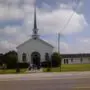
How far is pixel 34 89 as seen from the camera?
20.2m

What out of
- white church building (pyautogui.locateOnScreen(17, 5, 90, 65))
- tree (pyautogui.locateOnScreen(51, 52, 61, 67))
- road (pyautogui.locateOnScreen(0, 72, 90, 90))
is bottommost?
road (pyautogui.locateOnScreen(0, 72, 90, 90))

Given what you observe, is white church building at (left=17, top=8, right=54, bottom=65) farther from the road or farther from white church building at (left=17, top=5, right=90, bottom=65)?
the road

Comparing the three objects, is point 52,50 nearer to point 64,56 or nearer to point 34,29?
point 34,29

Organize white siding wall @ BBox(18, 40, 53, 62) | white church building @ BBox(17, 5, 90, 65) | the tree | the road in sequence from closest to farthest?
the road → the tree → white church building @ BBox(17, 5, 90, 65) → white siding wall @ BBox(18, 40, 53, 62)

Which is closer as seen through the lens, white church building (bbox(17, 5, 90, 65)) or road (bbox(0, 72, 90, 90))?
road (bbox(0, 72, 90, 90))

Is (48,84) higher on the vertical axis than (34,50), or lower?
lower

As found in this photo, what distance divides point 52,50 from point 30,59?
16.3ft

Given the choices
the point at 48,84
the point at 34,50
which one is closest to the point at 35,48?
the point at 34,50

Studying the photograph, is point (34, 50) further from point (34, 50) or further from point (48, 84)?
point (48, 84)

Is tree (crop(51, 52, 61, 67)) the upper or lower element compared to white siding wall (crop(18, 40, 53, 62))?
lower

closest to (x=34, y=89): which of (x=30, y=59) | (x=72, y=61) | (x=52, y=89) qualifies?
(x=52, y=89)

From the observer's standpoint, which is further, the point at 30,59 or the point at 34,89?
the point at 30,59

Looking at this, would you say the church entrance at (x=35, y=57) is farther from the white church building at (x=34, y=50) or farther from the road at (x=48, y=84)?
the road at (x=48, y=84)

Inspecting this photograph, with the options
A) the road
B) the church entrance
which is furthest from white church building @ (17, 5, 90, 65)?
the road
